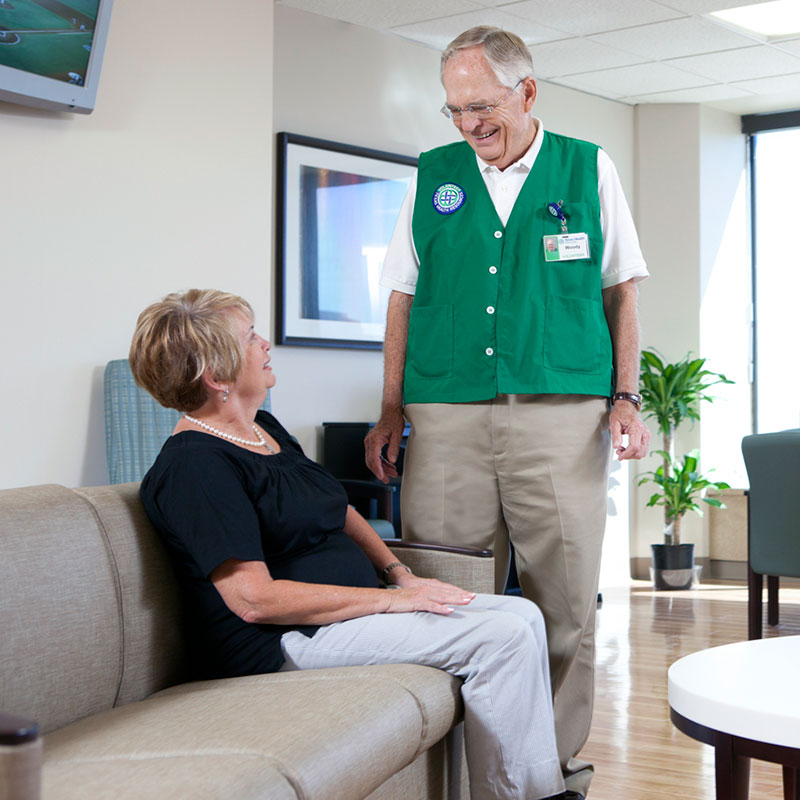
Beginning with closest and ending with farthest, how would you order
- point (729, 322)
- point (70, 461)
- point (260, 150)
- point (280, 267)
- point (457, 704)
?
point (457, 704), point (70, 461), point (260, 150), point (280, 267), point (729, 322)

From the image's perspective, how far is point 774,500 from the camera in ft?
14.7

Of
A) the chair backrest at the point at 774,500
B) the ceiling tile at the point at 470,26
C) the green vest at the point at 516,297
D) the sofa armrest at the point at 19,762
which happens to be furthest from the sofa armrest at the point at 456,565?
the ceiling tile at the point at 470,26

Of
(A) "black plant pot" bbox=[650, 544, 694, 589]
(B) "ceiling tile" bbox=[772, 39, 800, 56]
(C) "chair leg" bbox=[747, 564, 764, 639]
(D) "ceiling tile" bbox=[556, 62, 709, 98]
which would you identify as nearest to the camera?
(C) "chair leg" bbox=[747, 564, 764, 639]

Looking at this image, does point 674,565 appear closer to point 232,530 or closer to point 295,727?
point 232,530

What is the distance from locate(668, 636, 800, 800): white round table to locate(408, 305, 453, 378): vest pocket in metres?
0.85

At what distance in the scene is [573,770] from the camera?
2477mm

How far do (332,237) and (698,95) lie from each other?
265 cm

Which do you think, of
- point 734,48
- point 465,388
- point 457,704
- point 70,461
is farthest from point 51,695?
point 734,48

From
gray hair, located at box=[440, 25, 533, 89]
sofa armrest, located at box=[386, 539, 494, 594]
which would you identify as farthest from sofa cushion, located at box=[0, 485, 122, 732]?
gray hair, located at box=[440, 25, 533, 89]

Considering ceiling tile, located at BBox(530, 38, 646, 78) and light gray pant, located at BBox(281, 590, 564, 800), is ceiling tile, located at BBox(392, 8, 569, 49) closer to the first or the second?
ceiling tile, located at BBox(530, 38, 646, 78)

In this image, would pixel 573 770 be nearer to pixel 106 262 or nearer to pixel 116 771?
pixel 116 771

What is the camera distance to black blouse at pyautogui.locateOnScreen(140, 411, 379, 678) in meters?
1.97

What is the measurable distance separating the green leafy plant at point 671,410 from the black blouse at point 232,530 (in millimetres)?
4371

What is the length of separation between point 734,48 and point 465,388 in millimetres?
3816
